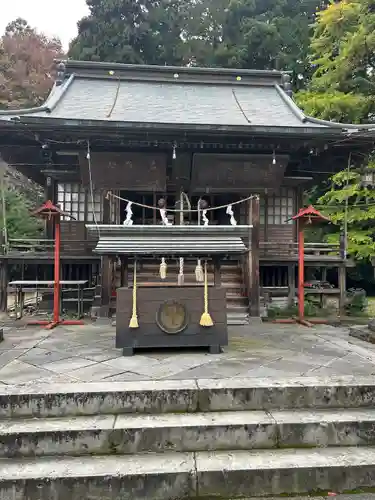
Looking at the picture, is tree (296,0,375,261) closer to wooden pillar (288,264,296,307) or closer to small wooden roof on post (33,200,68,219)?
wooden pillar (288,264,296,307)

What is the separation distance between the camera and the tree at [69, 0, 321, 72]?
23.0 metres

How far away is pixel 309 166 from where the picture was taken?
9.92 meters

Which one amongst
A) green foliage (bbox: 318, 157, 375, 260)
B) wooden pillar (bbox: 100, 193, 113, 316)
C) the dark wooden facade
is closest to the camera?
the dark wooden facade

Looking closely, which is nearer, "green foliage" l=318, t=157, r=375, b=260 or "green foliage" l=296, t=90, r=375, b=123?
"green foliage" l=296, t=90, r=375, b=123

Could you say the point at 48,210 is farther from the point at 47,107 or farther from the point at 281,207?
the point at 281,207

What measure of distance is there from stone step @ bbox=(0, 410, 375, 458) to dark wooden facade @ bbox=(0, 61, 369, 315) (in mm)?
3580

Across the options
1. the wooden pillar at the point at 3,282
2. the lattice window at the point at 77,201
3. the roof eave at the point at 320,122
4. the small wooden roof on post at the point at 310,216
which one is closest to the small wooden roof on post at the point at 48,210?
the lattice window at the point at 77,201

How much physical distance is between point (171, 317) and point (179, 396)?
1.57 meters

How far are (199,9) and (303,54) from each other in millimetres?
8885

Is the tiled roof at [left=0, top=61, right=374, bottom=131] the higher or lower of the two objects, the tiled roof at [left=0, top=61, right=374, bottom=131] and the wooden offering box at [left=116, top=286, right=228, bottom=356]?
the higher

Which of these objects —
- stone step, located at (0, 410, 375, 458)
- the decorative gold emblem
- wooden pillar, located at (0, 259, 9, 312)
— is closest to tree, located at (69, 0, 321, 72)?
wooden pillar, located at (0, 259, 9, 312)

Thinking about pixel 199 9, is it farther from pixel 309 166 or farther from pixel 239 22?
pixel 309 166

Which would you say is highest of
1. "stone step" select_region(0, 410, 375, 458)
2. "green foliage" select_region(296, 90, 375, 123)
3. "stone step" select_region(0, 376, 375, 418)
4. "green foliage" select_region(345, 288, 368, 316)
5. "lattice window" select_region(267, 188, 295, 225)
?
"green foliage" select_region(296, 90, 375, 123)

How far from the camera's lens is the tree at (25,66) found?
2157 cm
